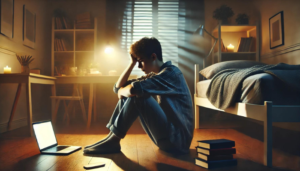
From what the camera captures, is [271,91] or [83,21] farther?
[83,21]

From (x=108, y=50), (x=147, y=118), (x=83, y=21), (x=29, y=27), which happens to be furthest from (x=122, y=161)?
(x=83, y=21)

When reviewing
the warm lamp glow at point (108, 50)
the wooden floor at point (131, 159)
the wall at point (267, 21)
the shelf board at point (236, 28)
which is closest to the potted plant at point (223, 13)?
the shelf board at point (236, 28)

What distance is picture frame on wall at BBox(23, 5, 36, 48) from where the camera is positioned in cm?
310

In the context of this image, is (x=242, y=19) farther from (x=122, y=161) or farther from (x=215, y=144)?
(x=122, y=161)

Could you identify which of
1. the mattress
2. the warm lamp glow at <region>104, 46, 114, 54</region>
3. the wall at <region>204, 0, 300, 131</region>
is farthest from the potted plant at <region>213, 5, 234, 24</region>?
the mattress

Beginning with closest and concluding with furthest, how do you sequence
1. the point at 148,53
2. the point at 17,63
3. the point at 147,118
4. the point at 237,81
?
the point at 147,118 < the point at 148,53 < the point at 237,81 < the point at 17,63

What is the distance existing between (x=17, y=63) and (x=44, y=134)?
1597 mm

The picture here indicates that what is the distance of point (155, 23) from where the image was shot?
12.7 feet

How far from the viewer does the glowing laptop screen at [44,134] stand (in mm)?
1680

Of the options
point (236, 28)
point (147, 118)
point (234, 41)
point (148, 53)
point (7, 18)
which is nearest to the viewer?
point (147, 118)

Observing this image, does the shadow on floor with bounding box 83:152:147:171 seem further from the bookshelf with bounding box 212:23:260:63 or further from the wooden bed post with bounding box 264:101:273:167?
the bookshelf with bounding box 212:23:260:63

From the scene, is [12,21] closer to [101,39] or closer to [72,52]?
[72,52]

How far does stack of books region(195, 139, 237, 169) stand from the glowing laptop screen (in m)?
1.08

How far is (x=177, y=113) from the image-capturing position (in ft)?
4.87
